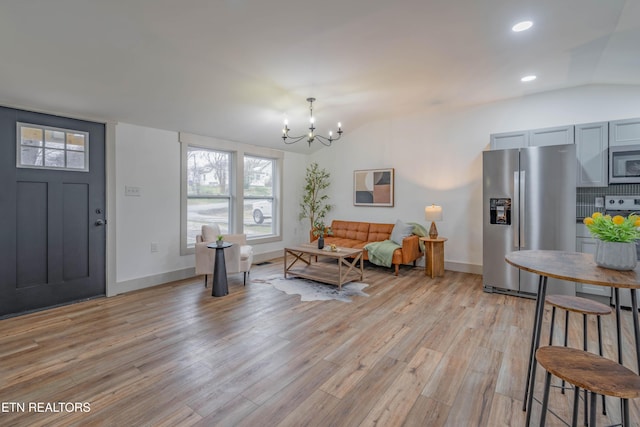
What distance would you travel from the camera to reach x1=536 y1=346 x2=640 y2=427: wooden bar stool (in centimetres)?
113

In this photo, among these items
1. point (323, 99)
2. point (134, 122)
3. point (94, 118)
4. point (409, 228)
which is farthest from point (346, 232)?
point (94, 118)

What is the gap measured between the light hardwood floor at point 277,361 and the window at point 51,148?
5.56 feet

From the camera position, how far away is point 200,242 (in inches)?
177

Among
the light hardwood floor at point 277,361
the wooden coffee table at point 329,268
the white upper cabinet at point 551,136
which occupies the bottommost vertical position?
the light hardwood floor at point 277,361

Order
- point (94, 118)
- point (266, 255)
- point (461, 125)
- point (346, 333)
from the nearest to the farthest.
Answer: point (346, 333), point (94, 118), point (461, 125), point (266, 255)

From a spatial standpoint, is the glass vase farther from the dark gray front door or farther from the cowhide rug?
the dark gray front door

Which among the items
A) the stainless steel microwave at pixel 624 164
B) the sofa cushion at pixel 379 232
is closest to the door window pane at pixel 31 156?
the sofa cushion at pixel 379 232

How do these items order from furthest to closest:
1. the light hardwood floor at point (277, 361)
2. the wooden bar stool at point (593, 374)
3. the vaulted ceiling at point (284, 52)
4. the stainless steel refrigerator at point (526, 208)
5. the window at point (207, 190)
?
the window at point (207, 190), the stainless steel refrigerator at point (526, 208), the vaulted ceiling at point (284, 52), the light hardwood floor at point (277, 361), the wooden bar stool at point (593, 374)

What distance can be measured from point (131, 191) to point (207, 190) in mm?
1279

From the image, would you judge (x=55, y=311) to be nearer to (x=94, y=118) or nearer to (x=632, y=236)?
(x=94, y=118)

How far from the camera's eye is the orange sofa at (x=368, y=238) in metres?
4.99

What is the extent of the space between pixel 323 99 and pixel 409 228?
255 centimetres

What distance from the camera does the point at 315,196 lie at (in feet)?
23.0

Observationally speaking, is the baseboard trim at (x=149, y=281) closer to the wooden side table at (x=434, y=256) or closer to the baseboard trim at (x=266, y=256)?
the baseboard trim at (x=266, y=256)
